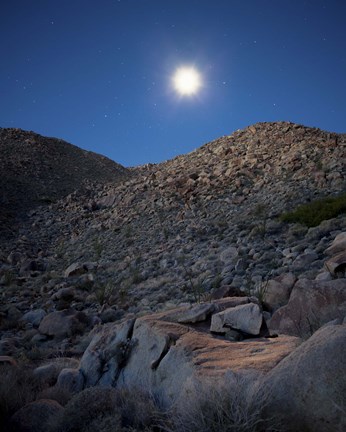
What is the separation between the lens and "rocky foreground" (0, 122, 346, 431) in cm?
298

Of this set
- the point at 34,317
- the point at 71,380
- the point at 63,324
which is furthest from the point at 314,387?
the point at 34,317

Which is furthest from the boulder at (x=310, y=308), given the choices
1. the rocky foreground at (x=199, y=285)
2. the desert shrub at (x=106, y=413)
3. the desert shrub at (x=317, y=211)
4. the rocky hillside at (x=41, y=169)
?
the rocky hillside at (x=41, y=169)

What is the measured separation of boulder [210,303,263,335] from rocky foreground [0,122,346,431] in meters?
0.01

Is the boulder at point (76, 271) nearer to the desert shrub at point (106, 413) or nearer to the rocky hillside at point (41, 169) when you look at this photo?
the desert shrub at point (106, 413)

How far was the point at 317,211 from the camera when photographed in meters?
10.5

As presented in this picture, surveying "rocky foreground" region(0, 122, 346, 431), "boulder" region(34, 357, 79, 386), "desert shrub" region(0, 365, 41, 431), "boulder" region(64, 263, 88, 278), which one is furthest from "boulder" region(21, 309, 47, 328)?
"desert shrub" region(0, 365, 41, 431)

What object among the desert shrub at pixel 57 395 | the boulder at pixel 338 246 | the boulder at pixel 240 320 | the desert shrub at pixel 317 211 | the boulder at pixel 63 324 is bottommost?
the desert shrub at pixel 57 395

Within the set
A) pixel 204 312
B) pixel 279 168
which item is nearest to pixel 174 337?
pixel 204 312

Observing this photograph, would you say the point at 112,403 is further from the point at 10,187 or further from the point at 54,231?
the point at 10,187

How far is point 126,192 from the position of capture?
2209 centimetres

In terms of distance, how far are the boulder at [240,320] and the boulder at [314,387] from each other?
1.74 meters

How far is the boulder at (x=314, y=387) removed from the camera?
7.72ft

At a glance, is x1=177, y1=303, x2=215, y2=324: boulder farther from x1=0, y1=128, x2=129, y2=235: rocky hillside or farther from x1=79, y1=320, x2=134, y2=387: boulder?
x1=0, y1=128, x2=129, y2=235: rocky hillside

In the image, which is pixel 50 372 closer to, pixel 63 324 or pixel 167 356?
pixel 167 356
